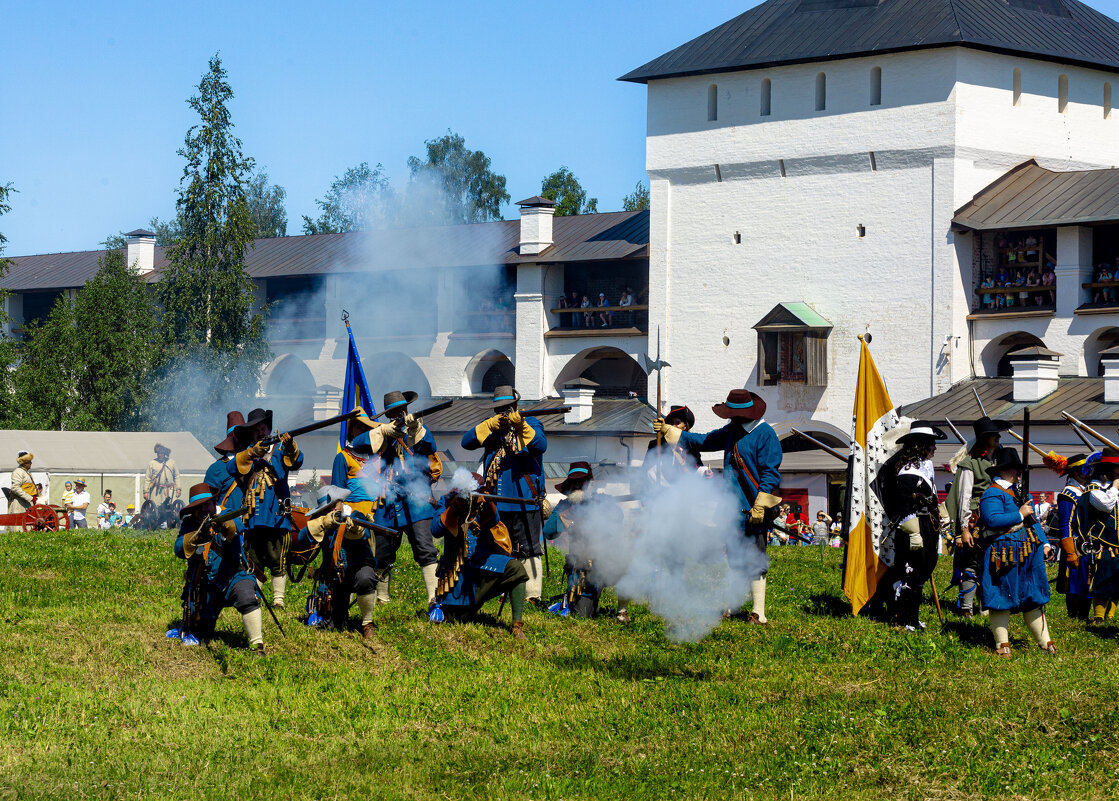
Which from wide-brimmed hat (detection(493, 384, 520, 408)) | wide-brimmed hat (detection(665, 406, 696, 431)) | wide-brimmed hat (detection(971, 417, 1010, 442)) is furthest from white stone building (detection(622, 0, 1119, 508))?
wide-brimmed hat (detection(493, 384, 520, 408))

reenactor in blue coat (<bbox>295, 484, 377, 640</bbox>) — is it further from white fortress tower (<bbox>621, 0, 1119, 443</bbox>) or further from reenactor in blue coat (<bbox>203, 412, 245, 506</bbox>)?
white fortress tower (<bbox>621, 0, 1119, 443</bbox>)

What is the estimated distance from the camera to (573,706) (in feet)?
34.3

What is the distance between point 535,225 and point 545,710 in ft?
120

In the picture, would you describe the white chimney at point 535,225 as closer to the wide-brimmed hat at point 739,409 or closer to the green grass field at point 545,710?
the green grass field at point 545,710

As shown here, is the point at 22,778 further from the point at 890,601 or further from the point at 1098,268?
the point at 1098,268

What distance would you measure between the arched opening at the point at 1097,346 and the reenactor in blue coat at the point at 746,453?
25704 millimetres

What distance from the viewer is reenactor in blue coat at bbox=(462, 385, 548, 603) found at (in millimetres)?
12680

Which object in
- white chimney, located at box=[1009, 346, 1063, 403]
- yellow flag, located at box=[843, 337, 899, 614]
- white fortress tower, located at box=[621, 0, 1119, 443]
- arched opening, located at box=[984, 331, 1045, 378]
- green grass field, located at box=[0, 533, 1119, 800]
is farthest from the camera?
white fortress tower, located at box=[621, 0, 1119, 443]

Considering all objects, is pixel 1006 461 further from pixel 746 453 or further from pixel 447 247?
pixel 447 247

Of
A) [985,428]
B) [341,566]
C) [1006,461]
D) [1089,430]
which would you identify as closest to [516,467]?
[341,566]

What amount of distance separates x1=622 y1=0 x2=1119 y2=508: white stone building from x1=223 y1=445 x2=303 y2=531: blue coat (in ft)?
79.1

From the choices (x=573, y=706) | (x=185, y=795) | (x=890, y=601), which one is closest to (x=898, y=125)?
(x=890, y=601)

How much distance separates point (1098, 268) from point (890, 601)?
85.0 feet

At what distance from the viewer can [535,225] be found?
46.1 meters
